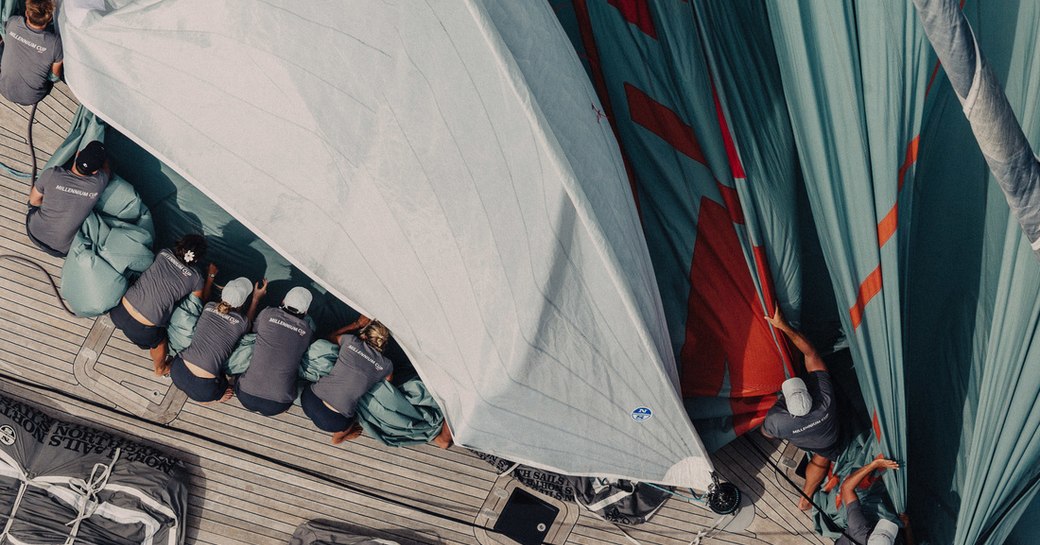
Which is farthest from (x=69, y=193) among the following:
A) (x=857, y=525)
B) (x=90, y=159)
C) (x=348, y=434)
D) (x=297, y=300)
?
(x=857, y=525)

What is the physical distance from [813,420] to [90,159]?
3.87 meters

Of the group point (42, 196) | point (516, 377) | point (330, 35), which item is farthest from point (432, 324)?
point (42, 196)

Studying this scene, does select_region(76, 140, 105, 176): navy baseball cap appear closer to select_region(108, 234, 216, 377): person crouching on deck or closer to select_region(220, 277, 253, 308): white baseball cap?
select_region(108, 234, 216, 377): person crouching on deck

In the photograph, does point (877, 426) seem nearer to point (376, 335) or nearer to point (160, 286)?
point (376, 335)

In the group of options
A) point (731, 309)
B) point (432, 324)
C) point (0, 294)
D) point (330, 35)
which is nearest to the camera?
point (330, 35)

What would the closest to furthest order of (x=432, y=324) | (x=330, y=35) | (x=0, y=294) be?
(x=330, y=35)
(x=432, y=324)
(x=0, y=294)

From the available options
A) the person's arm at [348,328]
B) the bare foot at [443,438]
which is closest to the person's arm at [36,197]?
the person's arm at [348,328]

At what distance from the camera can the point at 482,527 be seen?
5.14 meters

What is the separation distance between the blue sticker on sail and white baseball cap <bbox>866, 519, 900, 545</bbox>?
136 cm

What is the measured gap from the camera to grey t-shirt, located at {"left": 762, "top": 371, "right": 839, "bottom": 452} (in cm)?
465

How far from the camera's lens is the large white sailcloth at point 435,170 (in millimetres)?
3879

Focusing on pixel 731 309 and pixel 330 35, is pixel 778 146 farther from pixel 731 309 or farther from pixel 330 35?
pixel 330 35

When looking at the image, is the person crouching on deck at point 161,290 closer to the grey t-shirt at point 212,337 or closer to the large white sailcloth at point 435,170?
the grey t-shirt at point 212,337

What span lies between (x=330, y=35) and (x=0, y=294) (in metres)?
2.58
